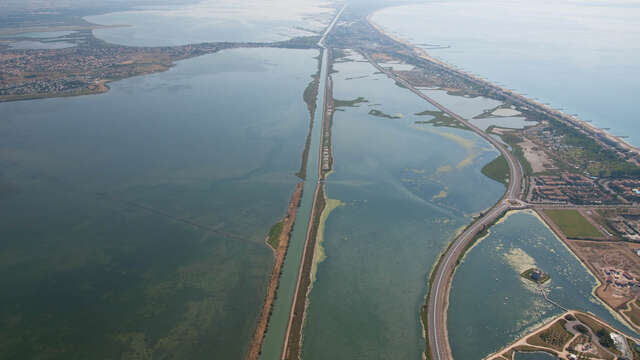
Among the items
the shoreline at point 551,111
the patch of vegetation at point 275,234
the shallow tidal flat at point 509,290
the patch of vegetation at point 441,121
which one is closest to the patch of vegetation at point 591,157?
the shoreline at point 551,111

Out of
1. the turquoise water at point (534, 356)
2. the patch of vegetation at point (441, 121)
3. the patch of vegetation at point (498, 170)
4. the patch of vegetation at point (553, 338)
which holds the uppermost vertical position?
the patch of vegetation at point (441, 121)

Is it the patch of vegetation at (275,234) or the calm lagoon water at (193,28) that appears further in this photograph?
the calm lagoon water at (193,28)

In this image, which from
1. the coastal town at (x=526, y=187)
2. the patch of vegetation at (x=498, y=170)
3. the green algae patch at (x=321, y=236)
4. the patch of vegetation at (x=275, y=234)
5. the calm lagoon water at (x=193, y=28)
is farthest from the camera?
the calm lagoon water at (x=193, y=28)

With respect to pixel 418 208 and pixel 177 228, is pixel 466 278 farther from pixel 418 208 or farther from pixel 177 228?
pixel 177 228

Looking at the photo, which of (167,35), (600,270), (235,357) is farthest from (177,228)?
(167,35)

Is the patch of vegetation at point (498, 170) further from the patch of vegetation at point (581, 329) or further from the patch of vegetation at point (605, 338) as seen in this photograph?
the patch of vegetation at point (605, 338)

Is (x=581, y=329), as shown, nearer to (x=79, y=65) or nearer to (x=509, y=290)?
(x=509, y=290)

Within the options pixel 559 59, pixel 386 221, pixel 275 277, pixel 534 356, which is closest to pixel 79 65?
pixel 275 277
